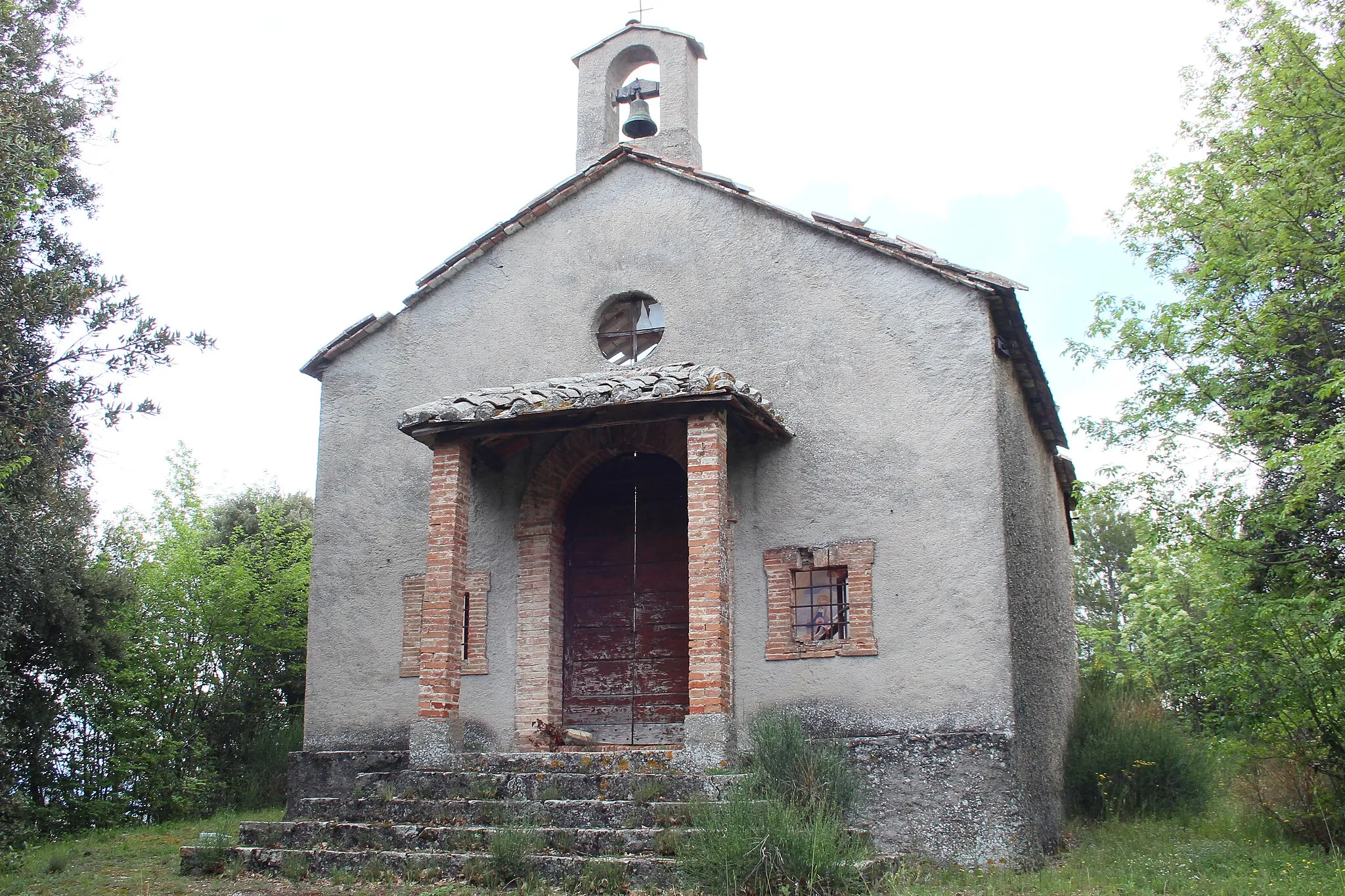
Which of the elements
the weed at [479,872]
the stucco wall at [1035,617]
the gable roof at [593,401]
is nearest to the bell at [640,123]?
the gable roof at [593,401]

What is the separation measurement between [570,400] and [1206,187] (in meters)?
6.84

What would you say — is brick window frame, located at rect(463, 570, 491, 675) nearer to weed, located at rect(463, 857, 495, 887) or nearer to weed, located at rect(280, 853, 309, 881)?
weed, located at rect(280, 853, 309, 881)

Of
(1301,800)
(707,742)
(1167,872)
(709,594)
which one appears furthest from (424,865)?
(1301,800)

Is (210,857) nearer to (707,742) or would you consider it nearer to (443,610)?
(443,610)

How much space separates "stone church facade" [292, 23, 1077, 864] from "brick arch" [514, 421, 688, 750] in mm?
30

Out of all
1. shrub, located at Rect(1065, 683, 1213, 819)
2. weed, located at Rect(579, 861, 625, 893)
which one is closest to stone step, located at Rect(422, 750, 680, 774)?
weed, located at Rect(579, 861, 625, 893)

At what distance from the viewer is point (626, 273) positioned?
38.7 feet

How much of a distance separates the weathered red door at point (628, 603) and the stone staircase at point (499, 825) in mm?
1447

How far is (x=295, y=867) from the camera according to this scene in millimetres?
8273

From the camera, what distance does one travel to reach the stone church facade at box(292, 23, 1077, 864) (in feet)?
31.3

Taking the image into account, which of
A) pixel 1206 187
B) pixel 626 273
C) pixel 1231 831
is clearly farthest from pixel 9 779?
pixel 1206 187

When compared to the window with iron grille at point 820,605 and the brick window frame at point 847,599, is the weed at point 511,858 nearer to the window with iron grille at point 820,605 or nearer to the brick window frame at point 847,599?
the brick window frame at point 847,599

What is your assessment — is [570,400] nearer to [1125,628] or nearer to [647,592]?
[647,592]

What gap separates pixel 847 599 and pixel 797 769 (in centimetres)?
195
